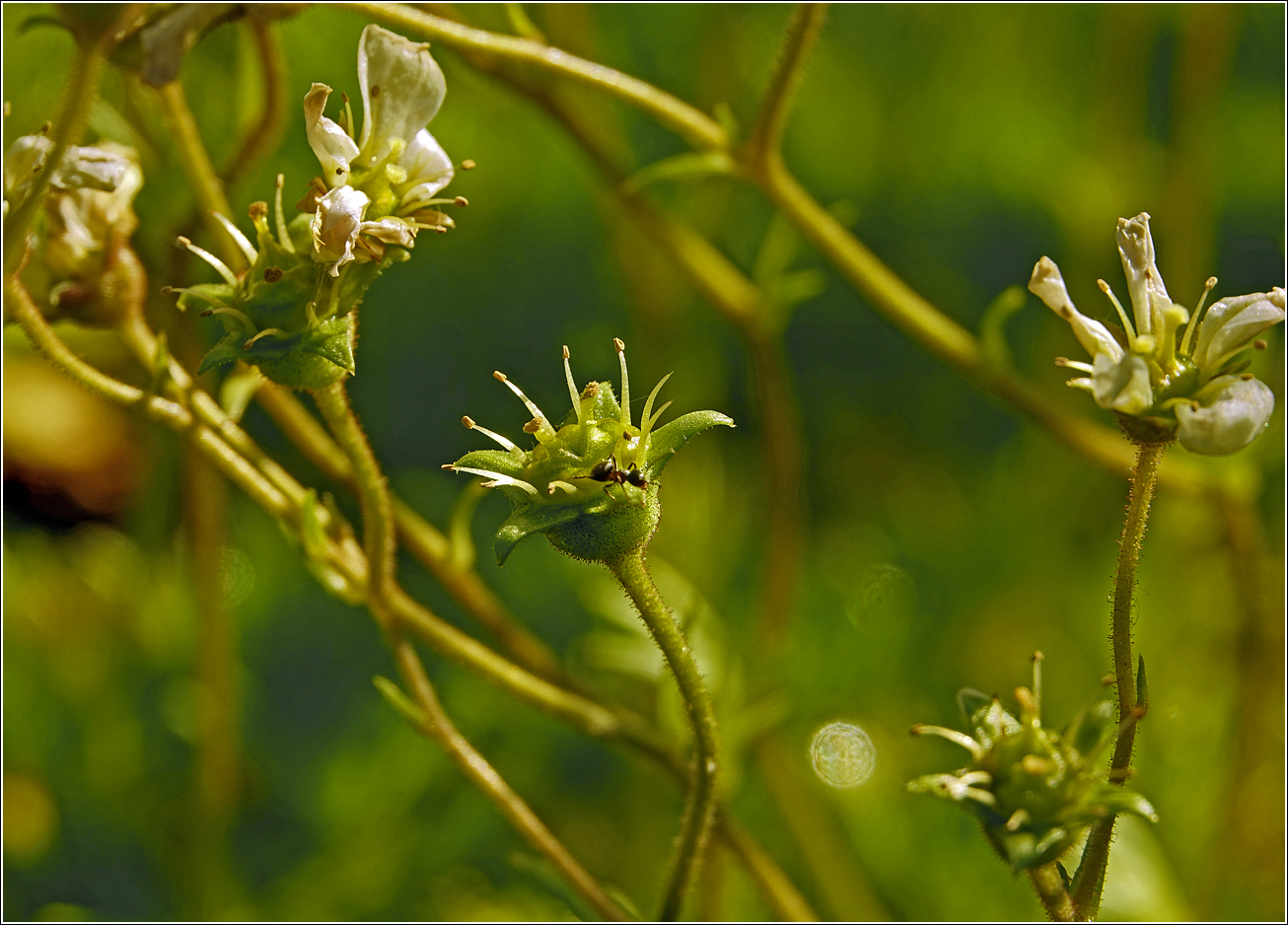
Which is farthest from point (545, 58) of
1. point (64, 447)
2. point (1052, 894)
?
point (64, 447)

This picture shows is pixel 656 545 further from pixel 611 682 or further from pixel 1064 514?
pixel 1064 514

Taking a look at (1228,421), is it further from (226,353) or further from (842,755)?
(842,755)

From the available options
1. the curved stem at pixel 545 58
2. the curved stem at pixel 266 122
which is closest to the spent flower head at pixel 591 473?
the curved stem at pixel 545 58

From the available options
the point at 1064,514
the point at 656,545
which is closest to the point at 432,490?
the point at 656,545

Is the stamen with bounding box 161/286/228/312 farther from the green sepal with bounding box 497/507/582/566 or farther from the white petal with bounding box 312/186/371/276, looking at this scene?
the green sepal with bounding box 497/507/582/566

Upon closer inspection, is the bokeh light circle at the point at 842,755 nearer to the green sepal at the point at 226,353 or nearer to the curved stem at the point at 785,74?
the curved stem at the point at 785,74

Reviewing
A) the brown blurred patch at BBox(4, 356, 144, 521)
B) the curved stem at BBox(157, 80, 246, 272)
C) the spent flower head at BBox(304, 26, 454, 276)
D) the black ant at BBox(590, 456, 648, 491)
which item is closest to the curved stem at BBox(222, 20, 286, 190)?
the curved stem at BBox(157, 80, 246, 272)
